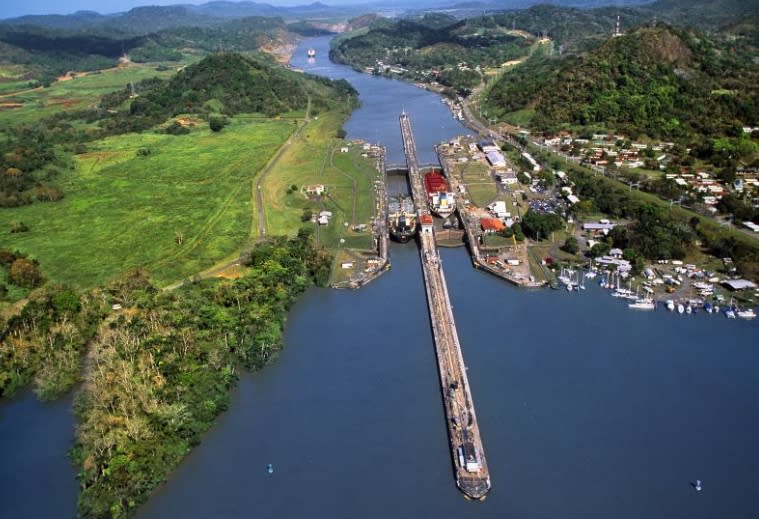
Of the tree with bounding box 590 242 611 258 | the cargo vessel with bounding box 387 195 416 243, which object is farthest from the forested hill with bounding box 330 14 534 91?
the tree with bounding box 590 242 611 258

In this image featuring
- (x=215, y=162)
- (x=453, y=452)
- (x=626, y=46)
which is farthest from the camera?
(x=626, y=46)

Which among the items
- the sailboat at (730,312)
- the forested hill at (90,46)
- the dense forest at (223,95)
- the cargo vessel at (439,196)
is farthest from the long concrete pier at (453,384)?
the forested hill at (90,46)

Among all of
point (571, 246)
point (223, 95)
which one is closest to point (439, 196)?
point (571, 246)

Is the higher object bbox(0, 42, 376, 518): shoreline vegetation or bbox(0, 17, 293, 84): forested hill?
bbox(0, 17, 293, 84): forested hill

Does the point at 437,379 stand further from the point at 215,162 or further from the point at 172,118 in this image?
the point at 172,118

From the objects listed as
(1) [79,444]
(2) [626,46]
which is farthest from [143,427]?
(2) [626,46]

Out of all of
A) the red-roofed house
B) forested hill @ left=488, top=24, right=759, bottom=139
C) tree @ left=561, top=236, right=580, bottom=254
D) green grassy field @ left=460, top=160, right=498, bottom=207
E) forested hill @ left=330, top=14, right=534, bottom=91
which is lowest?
tree @ left=561, top=236, right=580, bottom=254

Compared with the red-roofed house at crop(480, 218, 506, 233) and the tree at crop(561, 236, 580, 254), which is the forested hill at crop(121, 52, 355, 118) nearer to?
the red-roofed house at crop(480, 218, 506, 233)

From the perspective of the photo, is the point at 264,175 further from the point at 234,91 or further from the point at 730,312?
the point at 730,312
